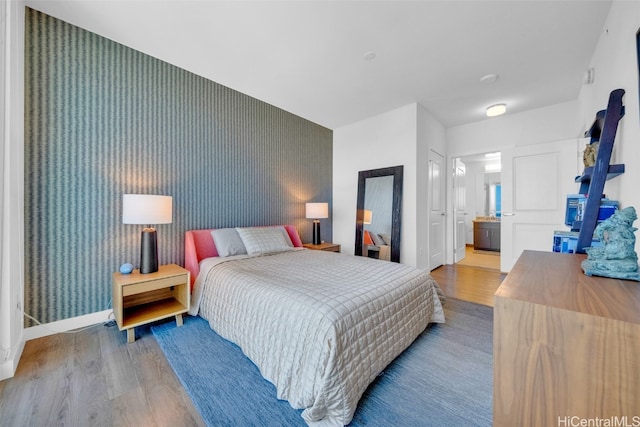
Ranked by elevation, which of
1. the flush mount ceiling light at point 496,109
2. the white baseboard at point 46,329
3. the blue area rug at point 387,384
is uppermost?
the flush mount ceiling light at point 496,109

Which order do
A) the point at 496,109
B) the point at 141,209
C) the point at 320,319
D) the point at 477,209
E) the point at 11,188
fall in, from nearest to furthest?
the point at 320,319, the point at 11,188, the point at 141,209, the point at 496,109, the point at 477,209

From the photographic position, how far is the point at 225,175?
3.05m

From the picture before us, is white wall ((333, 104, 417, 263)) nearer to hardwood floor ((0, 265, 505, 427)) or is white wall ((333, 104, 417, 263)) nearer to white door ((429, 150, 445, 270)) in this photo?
white door ((429, 150, 445, 270))

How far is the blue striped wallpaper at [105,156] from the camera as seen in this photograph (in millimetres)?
1946

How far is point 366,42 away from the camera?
90.5 inches

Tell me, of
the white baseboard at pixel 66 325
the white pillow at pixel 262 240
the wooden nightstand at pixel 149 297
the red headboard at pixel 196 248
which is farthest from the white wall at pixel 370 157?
the white baseboard at pixel 66 325

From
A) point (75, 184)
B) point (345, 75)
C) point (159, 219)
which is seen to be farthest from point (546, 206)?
point (75, 184)

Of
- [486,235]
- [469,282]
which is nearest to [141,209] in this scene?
[469,282]

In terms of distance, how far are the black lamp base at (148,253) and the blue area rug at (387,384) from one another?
1.80 feet

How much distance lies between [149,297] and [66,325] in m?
0.59

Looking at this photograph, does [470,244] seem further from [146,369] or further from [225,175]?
[146,369]

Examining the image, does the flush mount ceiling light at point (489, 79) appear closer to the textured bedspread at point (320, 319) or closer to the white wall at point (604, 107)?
the white wall at point (604, 107)

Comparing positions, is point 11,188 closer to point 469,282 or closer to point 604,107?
point 604,107

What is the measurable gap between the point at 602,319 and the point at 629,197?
4.53 ft
